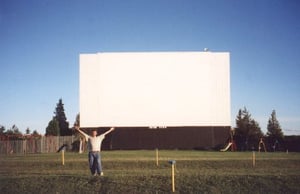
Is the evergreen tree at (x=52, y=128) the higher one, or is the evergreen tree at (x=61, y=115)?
the evergreen tree at (x=61, y=115)

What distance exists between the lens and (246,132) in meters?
54.8

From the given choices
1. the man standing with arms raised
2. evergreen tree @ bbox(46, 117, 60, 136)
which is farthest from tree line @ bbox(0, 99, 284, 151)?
the man standing with arms raised

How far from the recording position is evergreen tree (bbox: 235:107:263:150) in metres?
48.7

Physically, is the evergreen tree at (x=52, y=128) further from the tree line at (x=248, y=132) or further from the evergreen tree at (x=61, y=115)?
the evergreen tree at (x=61, y=115)

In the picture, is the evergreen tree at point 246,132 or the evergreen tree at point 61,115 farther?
the evergreen tree at point 61,115

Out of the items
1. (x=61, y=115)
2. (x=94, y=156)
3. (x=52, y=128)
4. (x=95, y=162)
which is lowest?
(x=95, y=162)

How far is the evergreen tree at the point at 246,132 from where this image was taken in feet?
160

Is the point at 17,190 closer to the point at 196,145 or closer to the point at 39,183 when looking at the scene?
the point at 39,183

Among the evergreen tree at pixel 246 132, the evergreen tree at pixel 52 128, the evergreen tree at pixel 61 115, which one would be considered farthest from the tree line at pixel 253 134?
the evergreen tree at pixel 61 115

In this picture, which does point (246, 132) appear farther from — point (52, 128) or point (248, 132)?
point (52, 128)

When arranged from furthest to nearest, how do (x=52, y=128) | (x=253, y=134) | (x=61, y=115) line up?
(x=61, y=115) → (x=52, y=128) → (x=253, y=134)

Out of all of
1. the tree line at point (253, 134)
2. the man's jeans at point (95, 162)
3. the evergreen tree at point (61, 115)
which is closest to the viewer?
the man's jeans at point (95, 162)

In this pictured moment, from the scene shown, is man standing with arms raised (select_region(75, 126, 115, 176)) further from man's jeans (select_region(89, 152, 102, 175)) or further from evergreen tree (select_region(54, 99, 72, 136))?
evergreen tree (select_region(54, 99, 72, 136))

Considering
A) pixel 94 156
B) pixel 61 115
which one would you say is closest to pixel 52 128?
pixel 61 115
